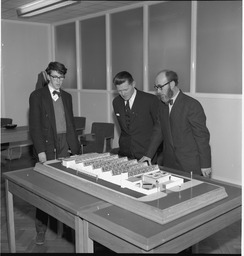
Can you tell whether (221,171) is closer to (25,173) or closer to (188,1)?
(188,1)

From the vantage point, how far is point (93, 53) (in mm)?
7012

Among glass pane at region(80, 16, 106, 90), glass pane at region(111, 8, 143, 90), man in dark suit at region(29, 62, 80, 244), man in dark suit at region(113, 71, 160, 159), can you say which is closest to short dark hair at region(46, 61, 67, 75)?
man in dark suit at region(29, 62, 80, 244)

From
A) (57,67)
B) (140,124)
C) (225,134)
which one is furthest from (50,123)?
(225,134)

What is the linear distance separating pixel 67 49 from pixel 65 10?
1240 mm

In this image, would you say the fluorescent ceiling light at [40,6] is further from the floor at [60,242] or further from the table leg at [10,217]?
the table leg at [10,217]

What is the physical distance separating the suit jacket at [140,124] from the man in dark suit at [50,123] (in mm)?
474

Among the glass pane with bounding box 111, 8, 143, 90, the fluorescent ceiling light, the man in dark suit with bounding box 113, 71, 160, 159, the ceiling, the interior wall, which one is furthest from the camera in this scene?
the interior wall

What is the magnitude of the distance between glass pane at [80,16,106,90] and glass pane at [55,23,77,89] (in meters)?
0.30

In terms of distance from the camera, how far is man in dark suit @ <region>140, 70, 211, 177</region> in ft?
8.54

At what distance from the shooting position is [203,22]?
5062 millimetres

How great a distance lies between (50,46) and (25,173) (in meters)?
5.79

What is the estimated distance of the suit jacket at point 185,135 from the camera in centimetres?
260

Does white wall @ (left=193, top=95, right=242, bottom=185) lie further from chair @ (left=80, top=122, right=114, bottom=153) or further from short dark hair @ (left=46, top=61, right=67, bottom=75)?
short dark hair @ (left=46, top=61, right=67, bottom=75)

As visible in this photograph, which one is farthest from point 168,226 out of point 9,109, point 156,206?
point 9,109
